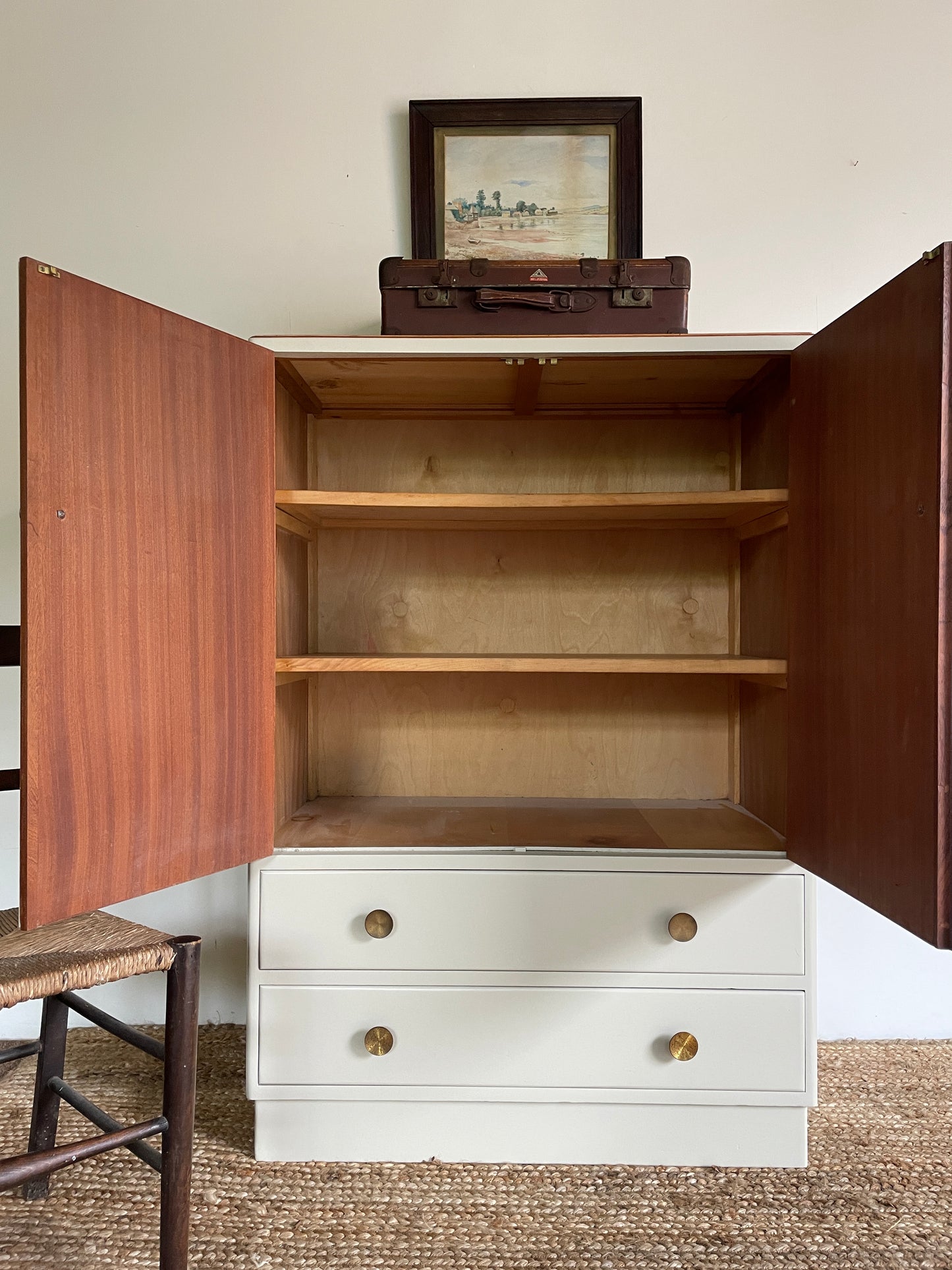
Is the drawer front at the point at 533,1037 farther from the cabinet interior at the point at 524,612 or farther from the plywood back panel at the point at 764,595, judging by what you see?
the plywood back panel at the point at 764,595

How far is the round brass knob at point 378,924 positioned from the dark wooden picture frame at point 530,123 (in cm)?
135

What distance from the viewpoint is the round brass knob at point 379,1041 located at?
1.27 metres

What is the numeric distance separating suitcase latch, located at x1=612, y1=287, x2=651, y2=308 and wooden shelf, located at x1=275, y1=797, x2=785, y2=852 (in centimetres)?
94

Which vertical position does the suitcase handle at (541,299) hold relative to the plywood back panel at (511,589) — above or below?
above

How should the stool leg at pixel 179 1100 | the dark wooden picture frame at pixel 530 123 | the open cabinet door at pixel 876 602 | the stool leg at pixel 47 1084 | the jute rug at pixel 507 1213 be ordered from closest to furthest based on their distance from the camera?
the open cabinet door at pixel 876 602, the stool leg at pixel 179 1100, the jute rug at pixel 507 1213, the stool leg at pixel 47 1084, the dark wooden picture frame at pixel 530 123

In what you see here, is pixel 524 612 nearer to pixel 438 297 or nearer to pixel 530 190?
pixel 438 297

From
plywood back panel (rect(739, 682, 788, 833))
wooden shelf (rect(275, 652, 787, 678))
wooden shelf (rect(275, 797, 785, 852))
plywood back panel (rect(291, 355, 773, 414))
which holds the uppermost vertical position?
plywood back panel (rect(291, 355, 773, 414))

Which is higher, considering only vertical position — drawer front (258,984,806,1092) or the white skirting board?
drawer front (258,984,806,1092)

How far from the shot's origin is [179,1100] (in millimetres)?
1042

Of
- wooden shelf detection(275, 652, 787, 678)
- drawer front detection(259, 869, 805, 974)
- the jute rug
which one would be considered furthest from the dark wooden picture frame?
the jute rug

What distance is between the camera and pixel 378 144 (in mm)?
1689

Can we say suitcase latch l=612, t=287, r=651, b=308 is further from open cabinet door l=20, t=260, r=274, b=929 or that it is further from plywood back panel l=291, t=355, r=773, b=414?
open cabinet door l=20, t=260, r=274, b=929

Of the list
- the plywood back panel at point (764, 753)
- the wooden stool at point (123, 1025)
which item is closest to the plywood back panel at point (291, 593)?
the wooden stool at point (123, 1025)

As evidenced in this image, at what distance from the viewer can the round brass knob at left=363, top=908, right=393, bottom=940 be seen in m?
1.28
